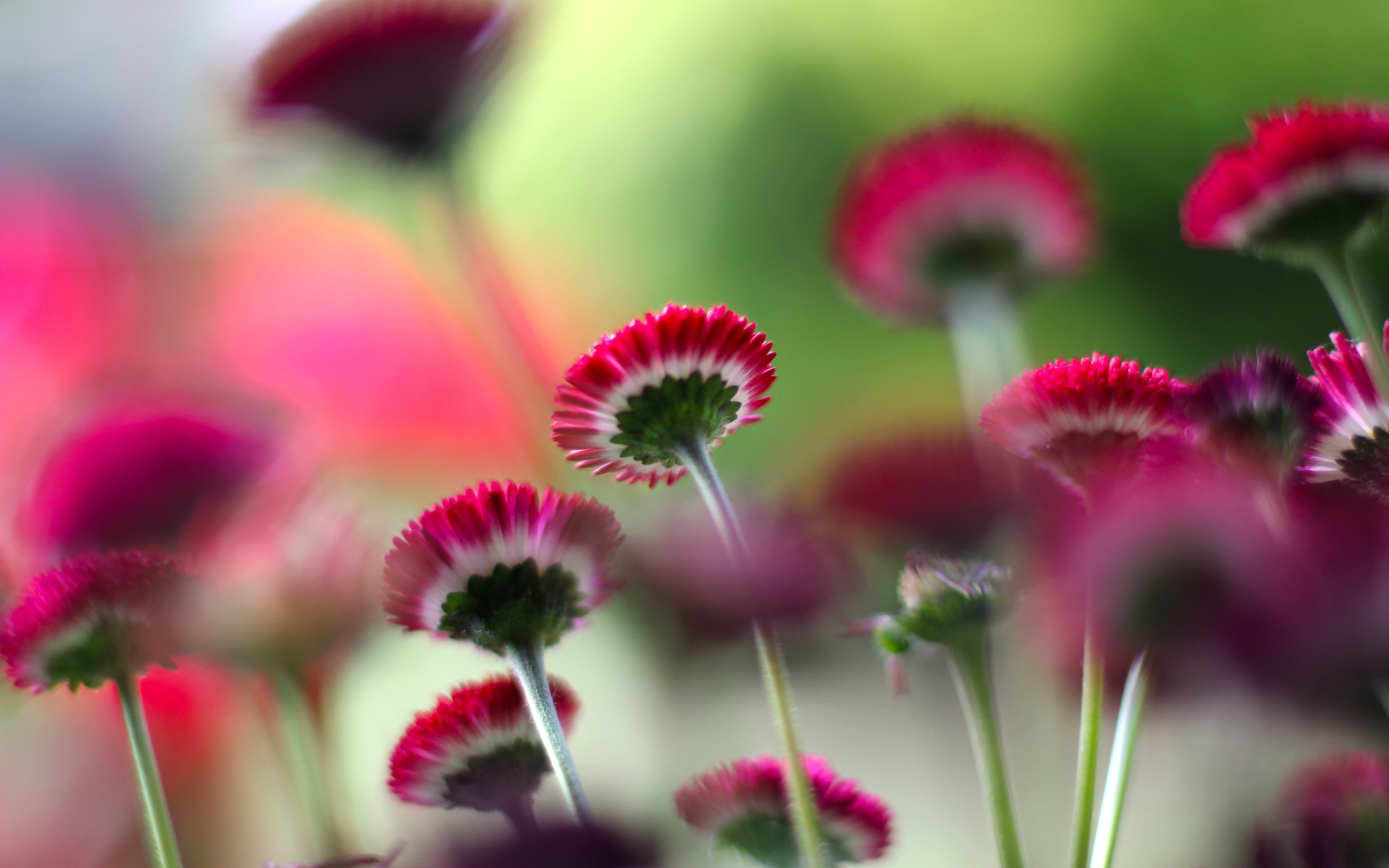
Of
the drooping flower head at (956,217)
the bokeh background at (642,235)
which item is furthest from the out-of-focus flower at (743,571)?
the bokeh background at (642,235)

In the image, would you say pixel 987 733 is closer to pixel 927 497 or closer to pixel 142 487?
pixel 927 497

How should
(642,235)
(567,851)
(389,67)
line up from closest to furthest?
(567,851), (389,67), (642,235)

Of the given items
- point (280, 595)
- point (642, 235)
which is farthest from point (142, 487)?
point (642, 235)

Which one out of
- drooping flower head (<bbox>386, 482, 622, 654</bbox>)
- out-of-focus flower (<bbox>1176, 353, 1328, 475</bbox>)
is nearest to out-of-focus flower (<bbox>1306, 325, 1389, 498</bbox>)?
out-of-focus flower (<bbox>1176, 353, 1328, 475</bbox>)

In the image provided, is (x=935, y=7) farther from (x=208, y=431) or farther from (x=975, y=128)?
(x=208, y=431)

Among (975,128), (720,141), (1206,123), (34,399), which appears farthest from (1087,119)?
(34,399)
